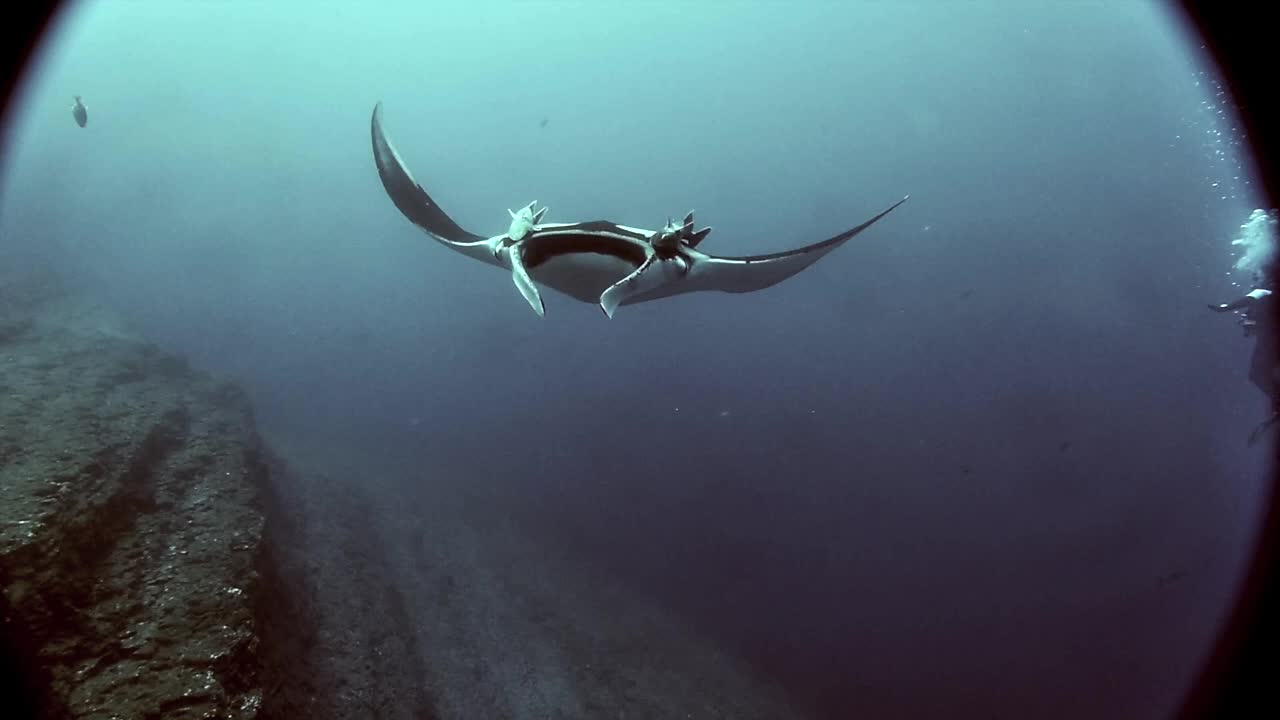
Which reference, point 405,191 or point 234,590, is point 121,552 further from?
point 405,191

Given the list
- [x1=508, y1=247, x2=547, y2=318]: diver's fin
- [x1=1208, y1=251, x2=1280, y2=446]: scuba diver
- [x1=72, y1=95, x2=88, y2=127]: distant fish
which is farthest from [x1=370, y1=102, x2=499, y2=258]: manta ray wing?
[x1=1208, y1=251, x2=1280, y2=446]: scuba diver

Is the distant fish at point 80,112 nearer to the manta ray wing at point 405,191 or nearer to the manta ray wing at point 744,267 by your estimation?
the manta ray wing at point 405,191

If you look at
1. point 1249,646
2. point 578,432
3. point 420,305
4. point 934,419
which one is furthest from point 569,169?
point 1249,646

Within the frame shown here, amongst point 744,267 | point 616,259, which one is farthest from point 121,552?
point 744,267

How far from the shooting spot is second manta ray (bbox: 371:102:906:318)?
3.79 metres

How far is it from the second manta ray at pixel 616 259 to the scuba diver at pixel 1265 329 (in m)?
8.35

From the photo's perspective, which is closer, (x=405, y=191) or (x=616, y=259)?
(x=616, y=259)

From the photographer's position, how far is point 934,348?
2575cm

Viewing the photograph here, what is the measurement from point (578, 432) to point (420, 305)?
1406cm

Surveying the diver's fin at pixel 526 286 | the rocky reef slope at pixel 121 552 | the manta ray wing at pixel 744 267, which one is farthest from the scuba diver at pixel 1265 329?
the rocky reef slope at pixel 121 552

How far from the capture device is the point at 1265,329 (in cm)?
806

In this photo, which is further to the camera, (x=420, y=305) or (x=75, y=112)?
(x=420, y=305)

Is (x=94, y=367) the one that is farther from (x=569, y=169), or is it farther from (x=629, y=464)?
(x=569, y=169)

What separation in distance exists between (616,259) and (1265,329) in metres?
11.1
